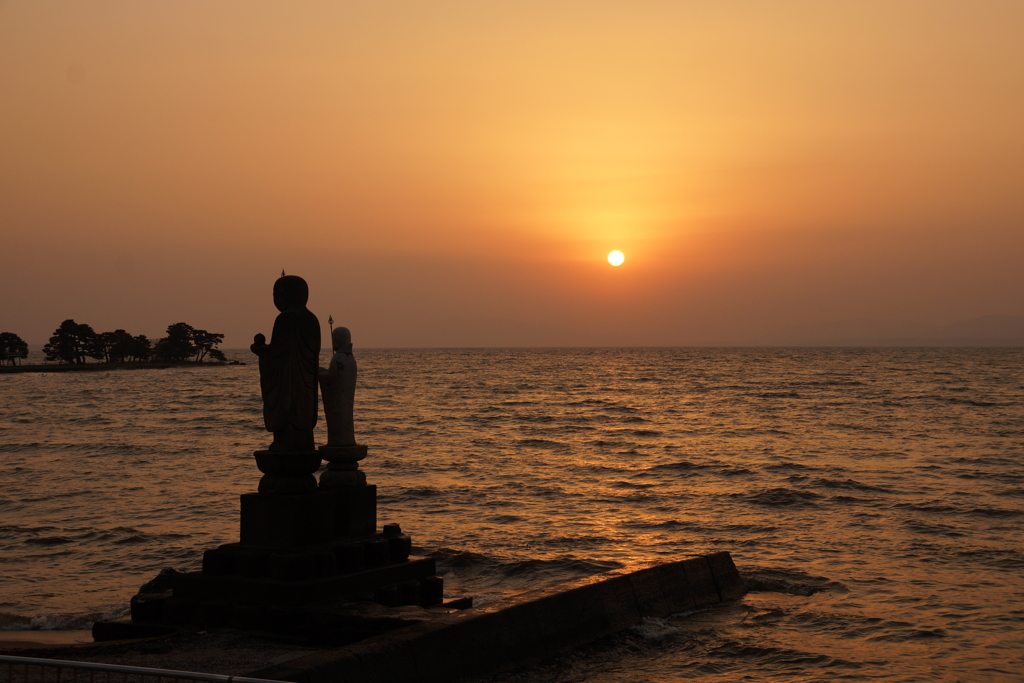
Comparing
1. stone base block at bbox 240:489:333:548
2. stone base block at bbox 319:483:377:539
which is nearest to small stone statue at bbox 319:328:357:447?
stone base block at bbox 319:483:377:539

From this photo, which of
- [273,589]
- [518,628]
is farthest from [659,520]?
[273,589]

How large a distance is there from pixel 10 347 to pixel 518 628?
161930 millimetres

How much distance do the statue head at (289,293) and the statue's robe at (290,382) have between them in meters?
0.08

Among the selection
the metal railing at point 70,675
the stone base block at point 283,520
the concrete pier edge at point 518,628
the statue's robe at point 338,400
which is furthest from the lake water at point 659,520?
the metal railing at point 70,675

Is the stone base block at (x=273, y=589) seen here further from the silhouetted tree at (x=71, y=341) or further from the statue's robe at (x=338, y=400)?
the silhouetted tree at (x=71, y=341)

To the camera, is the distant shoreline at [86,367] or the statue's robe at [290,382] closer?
the statue's robe at [290,382]

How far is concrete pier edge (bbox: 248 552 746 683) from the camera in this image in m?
7.25

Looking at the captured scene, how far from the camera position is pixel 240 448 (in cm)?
3303

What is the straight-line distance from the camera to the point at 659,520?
1905 cm

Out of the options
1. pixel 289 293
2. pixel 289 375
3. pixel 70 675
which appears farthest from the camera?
pixel 289 293

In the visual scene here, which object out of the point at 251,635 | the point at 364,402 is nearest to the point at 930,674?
the point at 251,635

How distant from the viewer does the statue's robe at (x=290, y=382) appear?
29.6 ft

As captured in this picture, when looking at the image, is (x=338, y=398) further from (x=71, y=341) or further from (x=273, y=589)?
(x=71, y=341)

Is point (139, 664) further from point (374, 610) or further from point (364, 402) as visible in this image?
point (364, 402)
